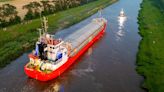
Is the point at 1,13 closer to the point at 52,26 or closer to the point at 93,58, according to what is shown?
the point at 52,26

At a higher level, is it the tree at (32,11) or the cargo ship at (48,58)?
the tree at (32,11)

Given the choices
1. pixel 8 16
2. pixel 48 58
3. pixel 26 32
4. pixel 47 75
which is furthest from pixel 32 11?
pixel 47 75

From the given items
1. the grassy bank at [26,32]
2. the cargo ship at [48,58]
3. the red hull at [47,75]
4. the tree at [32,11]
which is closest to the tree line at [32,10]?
the tree at [32,11]

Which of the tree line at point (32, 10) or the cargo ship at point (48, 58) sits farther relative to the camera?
the tree line at point (32, 10)

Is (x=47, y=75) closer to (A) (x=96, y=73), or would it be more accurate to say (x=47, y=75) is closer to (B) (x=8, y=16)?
(A) (x=96, y=73)

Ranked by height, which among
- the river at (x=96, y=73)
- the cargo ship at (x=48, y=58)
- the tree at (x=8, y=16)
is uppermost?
the tree at (x=8, y=16)

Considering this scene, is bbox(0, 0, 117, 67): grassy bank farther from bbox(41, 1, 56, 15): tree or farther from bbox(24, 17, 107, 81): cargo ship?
bbox(24, 17, 107, 81): cargo ship

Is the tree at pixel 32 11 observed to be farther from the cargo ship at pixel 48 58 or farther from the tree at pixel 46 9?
the cargo ship at pixel 48 58
